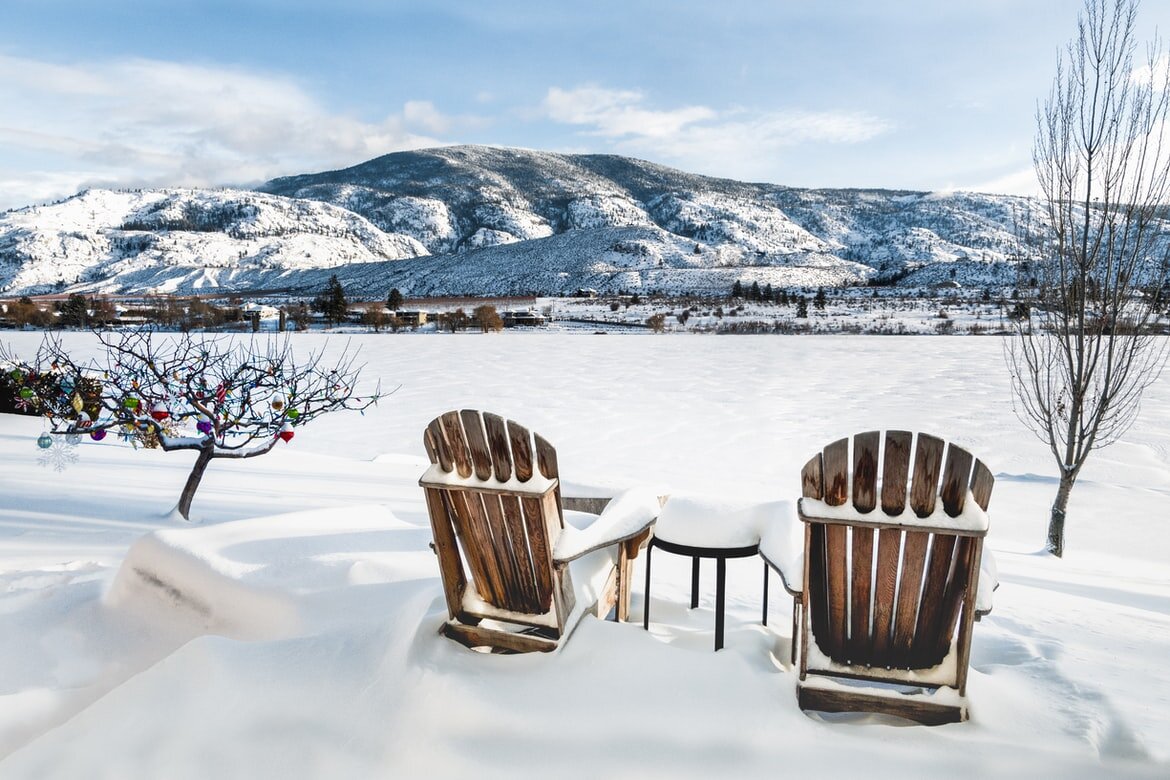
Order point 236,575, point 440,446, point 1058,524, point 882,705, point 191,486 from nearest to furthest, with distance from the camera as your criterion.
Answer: point 882,705, point 440,446, point 236,575, point 191,486, point 1058,524

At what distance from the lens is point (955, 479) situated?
1977 millimetres

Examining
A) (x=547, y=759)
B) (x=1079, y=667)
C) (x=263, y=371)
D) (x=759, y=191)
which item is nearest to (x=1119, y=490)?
(x=1079, y=667)

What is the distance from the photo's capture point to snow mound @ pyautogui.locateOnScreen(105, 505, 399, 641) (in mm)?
2787

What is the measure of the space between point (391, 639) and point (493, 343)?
18840 mm

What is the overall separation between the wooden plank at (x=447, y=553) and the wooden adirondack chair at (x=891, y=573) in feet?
4.27

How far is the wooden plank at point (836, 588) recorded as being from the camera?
213 centimetres

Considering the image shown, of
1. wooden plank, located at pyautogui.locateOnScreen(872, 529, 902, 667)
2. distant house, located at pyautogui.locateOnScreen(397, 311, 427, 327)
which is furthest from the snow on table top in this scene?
distant house, located at pyautogui.locateOnScreen(397, 311, 427, 327)

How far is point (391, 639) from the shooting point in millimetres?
2453

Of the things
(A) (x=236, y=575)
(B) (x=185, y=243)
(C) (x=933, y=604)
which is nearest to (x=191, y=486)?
(A) (x=236, y=575)

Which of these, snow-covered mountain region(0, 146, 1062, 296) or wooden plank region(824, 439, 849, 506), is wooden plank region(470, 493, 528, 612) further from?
snow-covered mountain region(0, 146, 1062, 296)

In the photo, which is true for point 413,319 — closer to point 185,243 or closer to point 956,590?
point 956,590

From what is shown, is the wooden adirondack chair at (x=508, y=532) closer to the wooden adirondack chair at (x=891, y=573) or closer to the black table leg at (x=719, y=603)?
the black table leg at (x=719, y=603)

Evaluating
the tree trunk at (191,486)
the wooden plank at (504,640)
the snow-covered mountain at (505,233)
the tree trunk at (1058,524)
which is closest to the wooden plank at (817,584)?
the wooden plank at (504,640)

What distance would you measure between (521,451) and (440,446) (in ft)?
1.05
